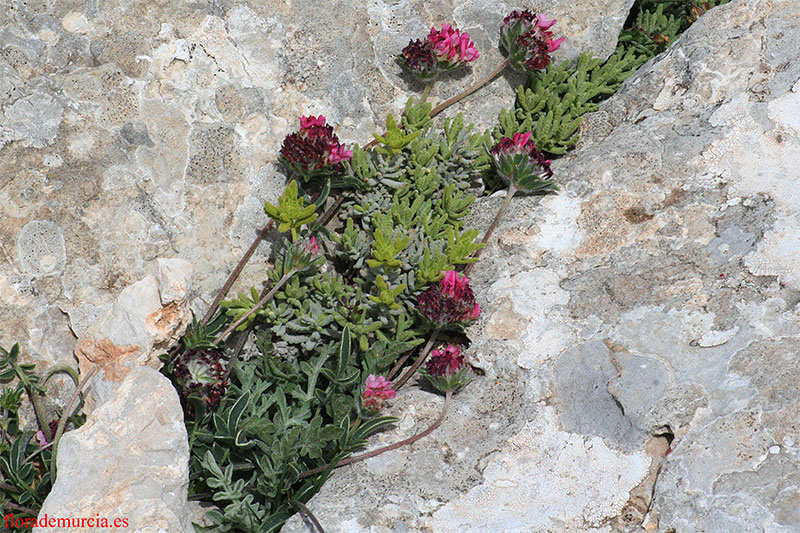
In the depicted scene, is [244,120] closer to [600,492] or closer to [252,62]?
[252,62]

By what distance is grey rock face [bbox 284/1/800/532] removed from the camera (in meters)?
3.04

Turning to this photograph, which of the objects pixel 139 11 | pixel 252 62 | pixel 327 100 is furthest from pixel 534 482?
pixel 139 11

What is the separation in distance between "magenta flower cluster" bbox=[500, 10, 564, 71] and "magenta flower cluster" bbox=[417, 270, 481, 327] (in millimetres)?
1727

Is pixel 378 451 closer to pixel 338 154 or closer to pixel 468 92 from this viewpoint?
pixel 338 154

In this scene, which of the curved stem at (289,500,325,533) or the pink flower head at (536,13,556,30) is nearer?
the curved stem at (289,500,325,533)

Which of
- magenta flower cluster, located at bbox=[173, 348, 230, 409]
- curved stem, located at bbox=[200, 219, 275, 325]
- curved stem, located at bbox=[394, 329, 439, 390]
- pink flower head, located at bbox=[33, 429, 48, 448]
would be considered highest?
curved stem, located at bbox=[200, 219, 275, 325]

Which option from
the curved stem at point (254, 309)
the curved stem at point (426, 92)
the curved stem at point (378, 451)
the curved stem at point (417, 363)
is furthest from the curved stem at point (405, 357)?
the curved stem at point (426, 92)

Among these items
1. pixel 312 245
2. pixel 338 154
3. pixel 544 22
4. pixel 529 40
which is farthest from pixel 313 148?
pixel 544 22

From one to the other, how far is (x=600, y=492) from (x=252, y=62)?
3.15m

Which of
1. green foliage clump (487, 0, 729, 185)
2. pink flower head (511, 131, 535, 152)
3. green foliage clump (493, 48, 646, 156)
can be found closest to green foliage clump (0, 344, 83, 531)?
pink flower head (511, 131, 535, 152)

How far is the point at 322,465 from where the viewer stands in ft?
11.4

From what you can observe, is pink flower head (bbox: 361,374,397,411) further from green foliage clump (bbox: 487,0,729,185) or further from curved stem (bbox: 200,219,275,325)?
green foliage clump (bbox: 487,0,729,185)

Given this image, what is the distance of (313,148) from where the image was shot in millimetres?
4070

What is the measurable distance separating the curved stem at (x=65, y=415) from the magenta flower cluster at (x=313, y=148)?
1545mm
